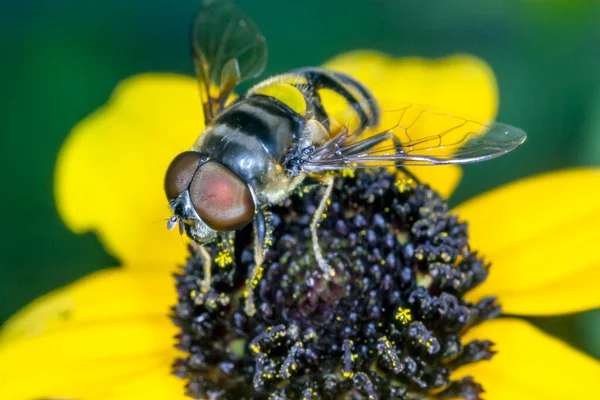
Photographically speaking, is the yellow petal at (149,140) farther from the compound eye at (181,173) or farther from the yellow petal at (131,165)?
the compound eye at (181,173)

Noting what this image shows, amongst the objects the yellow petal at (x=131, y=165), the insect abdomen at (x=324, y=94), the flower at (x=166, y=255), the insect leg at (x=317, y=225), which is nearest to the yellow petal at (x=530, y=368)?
the flower at (x=166, y=255)

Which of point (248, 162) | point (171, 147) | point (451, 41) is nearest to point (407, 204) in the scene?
point (248, 162)

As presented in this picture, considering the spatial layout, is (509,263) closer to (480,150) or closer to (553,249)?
(553,249)

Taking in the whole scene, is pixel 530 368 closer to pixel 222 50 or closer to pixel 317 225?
pixel 317 225

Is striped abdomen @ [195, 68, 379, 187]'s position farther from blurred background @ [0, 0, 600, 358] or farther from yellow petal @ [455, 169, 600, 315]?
blurred background @ [0, 0, 600, 358]

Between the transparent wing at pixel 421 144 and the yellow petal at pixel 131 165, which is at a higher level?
the yellow petal at pixel 131 165

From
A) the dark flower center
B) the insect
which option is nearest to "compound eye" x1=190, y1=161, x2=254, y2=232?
the insect

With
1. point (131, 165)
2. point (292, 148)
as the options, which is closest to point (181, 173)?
point (292, 148)
